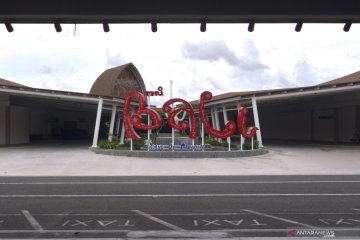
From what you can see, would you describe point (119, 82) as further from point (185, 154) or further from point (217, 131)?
point (185, 154)

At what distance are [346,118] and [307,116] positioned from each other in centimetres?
626

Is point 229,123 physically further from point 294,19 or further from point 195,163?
point 294,19

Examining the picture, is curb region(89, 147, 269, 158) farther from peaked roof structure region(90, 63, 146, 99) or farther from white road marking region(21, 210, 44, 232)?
peaked roof structure region(90, 63, 146, 99)

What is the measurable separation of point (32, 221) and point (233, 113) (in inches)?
1974

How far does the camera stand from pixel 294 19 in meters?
9.33

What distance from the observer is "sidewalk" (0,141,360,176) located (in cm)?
2122

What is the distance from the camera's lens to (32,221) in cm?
930

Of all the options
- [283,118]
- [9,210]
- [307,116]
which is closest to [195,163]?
[9,210]

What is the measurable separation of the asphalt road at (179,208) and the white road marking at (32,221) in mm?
11

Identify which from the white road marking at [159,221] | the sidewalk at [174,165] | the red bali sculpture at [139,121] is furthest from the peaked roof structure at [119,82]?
the white road marking at [159,221]

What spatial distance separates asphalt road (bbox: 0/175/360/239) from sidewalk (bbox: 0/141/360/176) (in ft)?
13.5

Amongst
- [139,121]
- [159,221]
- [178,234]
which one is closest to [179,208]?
[159,221]

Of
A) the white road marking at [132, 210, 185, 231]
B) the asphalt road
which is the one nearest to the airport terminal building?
the asphalt road

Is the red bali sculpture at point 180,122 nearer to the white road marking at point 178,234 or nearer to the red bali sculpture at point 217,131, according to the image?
the red bali sculpture at point 217,131
